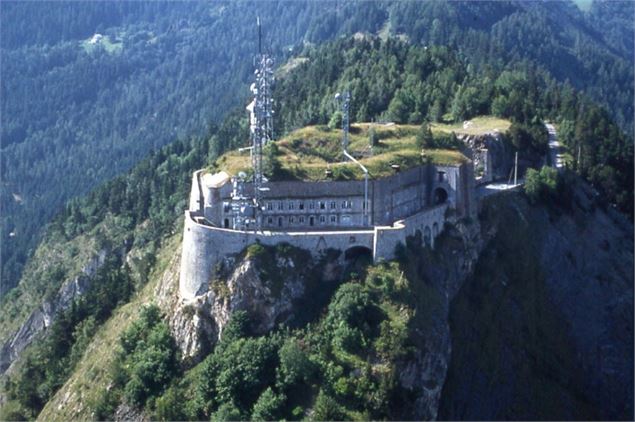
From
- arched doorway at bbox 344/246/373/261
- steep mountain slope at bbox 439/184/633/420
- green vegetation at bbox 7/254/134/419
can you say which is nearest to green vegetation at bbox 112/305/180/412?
green vegetation at bbox 7/254/134/419

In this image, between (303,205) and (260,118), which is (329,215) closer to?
(303,205)

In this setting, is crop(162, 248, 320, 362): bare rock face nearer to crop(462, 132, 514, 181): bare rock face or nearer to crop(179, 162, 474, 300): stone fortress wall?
crop(179, 162, 474, 300): stone fortress wall

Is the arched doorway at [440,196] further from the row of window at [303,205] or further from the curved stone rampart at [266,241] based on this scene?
the curved stone rampart at [266,241]

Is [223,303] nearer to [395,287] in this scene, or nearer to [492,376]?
[395,287]

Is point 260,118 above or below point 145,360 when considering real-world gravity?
above

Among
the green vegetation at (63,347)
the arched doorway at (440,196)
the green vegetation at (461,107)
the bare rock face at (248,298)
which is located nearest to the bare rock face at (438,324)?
the arched doorway at (440,196)

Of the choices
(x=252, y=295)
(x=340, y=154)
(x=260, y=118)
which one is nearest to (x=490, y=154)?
(x=340, y=154)
